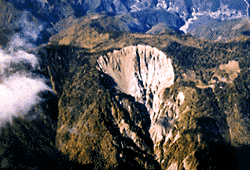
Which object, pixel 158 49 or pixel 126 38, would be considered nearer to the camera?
pixel 158 49

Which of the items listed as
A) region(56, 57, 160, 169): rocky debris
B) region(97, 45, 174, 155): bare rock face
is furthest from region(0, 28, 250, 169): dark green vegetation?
region(97, 45, 174, 155): bare rock face

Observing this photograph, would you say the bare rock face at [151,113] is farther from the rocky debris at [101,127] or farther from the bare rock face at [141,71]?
the bare rock face at [141,71]

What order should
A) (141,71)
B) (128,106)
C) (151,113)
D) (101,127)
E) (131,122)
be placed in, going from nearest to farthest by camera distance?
(101,127), (131,122), (128,106), (151,113), (141,71)

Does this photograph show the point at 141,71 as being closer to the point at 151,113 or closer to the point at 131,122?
the point at 151,113

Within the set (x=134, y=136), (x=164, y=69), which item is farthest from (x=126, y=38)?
(x=134, y=136)

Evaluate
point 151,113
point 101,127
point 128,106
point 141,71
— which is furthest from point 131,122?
point 141,71

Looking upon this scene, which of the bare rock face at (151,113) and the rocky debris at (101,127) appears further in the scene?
the rocky debris at (101,127)

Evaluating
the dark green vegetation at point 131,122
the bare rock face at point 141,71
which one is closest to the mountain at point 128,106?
the dark green vegetation at point 131,122

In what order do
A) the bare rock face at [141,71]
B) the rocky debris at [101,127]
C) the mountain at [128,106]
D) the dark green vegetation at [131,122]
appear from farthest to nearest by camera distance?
the bare rock face at [141,71]
the rocky debris at [101,127]
the mountain at [128,106]
the dark green vegetation at [131,122]

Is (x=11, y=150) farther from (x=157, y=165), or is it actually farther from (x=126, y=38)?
(x=126, y=38)

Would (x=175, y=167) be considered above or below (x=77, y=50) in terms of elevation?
below

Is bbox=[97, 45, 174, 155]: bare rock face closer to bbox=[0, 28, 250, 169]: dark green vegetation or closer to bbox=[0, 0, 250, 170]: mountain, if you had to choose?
bbox=[0, 0, 250, 170]: mountain
